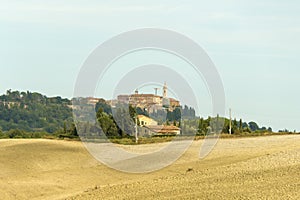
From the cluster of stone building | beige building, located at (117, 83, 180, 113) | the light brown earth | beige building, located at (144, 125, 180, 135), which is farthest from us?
beige building, located at (144, 125, 180, 135)

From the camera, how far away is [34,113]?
481 ft

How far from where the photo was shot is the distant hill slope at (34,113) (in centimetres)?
13400

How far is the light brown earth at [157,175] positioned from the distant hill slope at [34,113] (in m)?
82.9

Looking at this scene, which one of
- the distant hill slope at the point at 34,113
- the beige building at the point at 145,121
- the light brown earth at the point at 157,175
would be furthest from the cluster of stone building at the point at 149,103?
the distant hill slope at the point at 34,113

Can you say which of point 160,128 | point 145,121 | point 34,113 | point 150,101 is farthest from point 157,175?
point 34,113

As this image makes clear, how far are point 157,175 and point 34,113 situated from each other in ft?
391

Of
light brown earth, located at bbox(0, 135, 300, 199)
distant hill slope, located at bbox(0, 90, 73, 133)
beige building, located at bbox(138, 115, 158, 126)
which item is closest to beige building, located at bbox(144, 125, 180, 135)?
beige building, located at bbox(138, 115, 158, 126)

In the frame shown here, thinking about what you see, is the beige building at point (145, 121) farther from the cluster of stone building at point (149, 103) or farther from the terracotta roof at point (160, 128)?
the terracotta roof at point (160, 128)

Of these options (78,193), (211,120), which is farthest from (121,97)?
(211,120)

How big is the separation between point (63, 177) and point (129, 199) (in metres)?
10.3

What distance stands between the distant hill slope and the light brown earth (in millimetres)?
82853

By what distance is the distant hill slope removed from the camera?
440 feet

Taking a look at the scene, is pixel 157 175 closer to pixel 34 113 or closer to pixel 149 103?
pixel 149 103

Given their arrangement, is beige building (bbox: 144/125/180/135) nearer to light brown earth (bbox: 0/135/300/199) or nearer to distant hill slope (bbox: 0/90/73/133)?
light brown earth (bbox: 0/135/300/199)
